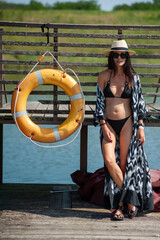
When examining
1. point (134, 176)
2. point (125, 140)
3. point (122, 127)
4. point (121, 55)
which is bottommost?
point (134, 176)

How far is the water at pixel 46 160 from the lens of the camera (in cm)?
735

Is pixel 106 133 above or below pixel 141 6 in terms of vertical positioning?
below

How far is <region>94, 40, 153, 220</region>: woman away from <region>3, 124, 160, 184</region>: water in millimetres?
3298

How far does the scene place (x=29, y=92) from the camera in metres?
3.98

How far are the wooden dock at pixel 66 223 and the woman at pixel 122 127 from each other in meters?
0.17

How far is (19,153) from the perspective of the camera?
30.3 feet

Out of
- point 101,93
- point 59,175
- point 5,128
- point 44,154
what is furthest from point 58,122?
point 5,128

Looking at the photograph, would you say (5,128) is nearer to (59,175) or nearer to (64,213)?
(59,175)

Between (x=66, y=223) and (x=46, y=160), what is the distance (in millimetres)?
5250

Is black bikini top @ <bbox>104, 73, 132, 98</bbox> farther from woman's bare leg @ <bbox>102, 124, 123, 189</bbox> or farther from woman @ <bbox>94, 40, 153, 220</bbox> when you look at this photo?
woman's bare leg @ <bbox>102, 124, 123, 189</bbox>

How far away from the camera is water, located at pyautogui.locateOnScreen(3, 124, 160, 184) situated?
735cm

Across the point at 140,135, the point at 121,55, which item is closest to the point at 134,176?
the point at 140,135

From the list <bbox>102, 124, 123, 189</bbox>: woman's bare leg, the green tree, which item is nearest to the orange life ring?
<bbox>102, 124, 123, 189</bbox>: woman's bare leg

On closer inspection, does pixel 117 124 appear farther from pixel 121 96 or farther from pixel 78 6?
pixel 78 6
